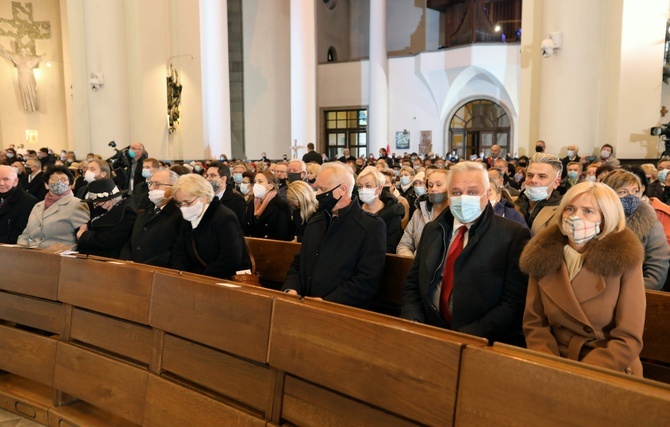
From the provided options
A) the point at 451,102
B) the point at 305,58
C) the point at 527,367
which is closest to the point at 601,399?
the point at 527,367

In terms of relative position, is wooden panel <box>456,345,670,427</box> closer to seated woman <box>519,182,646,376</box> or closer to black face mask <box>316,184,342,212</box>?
seated woman <box>519,182,646,376</box>

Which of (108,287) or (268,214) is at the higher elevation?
(268,214)

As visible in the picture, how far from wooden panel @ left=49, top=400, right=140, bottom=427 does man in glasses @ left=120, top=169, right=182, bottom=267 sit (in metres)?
1.00

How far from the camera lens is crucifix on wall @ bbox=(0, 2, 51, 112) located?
2064 cm

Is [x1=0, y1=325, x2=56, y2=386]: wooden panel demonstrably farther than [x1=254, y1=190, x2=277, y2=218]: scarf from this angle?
No

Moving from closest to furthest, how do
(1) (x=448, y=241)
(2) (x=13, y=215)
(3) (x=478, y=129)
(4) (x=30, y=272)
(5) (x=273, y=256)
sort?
(1) (x=448, y=241)
(4) (x=30, y=272)
(5) (x=273, y=256)
(2) (x=13, y=215)
(3) (x=478, y=129)

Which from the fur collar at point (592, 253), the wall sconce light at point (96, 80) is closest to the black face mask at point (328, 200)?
the fur collar at point (592, 253)

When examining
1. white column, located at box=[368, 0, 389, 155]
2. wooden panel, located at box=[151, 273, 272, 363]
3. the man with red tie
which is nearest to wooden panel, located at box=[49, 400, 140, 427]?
wooden panel, located at box=[151, 273, 272, 363]

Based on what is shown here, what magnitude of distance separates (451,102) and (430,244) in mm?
18483

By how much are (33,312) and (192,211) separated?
116 centimetres

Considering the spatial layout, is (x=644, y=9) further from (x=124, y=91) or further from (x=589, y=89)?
(x=124, y=91)

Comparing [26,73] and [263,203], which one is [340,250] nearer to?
[263,203]

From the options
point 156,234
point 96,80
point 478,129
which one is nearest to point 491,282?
point 156,234

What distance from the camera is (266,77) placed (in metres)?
18.8
